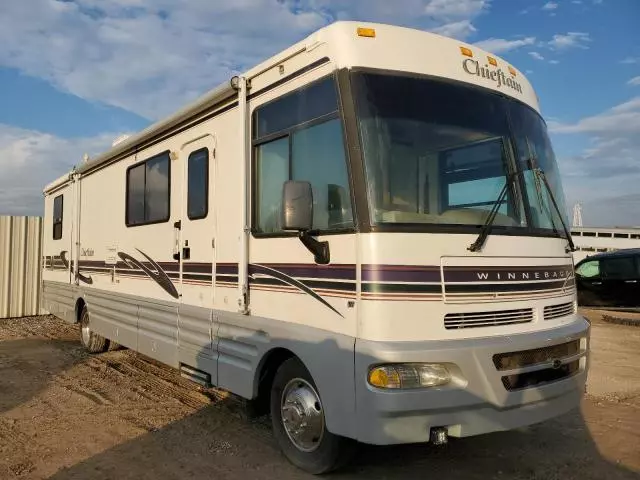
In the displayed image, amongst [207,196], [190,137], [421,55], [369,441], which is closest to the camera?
[369,441]

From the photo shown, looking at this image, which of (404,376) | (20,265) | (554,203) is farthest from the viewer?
(20,265)

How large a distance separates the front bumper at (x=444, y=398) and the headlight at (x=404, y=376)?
0.04 m

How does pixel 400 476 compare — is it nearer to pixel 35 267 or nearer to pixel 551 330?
pixel 551 330

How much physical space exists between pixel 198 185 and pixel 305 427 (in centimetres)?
266

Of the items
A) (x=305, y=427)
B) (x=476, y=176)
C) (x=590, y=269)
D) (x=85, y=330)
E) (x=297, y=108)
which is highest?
(x=297, y=108)

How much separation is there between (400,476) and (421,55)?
2.99 m

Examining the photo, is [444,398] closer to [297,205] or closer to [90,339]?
[297,205]

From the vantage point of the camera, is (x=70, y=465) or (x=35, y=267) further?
(x=35, y=267)

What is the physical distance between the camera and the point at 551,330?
13.9ft

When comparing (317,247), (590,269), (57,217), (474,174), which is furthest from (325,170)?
(590,269)

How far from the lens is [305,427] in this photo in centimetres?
419

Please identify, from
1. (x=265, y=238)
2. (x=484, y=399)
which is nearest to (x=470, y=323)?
(x=484, y=399)

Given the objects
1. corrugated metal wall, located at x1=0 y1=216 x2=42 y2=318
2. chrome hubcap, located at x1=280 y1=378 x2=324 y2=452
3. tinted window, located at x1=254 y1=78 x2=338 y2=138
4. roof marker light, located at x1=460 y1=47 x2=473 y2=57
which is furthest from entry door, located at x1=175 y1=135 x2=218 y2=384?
corrugated metal wall, located at x1=0 y1=216 x2=42 y2=318

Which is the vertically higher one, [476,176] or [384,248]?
[476,176]
